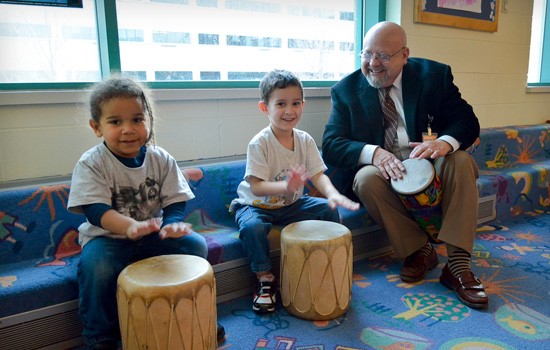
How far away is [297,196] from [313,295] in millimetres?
548

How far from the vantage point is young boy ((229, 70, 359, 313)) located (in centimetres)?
186

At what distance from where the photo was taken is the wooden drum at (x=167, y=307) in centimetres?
128

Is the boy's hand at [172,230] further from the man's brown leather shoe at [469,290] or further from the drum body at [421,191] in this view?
the man's brown leather shoe at [469,290]

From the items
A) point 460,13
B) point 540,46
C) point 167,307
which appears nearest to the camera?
point 167,307

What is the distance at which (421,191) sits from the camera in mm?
1909

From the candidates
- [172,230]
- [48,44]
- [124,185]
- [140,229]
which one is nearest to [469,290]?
[172,230]

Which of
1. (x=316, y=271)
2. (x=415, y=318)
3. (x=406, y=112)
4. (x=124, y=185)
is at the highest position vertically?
(x=406, y=112)

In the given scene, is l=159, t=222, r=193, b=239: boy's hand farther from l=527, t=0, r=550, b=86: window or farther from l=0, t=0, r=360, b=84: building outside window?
l=527, t=0, r=550, b=86: window

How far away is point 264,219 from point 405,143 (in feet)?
3.01

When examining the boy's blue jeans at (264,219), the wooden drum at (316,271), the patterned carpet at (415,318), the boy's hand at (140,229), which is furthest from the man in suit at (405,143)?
the boy's hand at (140,229)

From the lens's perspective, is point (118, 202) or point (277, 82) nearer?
point (118, 202)

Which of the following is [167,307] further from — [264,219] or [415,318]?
[415,318]

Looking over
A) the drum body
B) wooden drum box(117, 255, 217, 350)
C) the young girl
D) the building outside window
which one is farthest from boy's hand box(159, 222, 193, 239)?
the building outside window

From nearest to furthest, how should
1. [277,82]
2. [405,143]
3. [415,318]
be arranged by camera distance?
[415,318], [277,82], [405,143]
